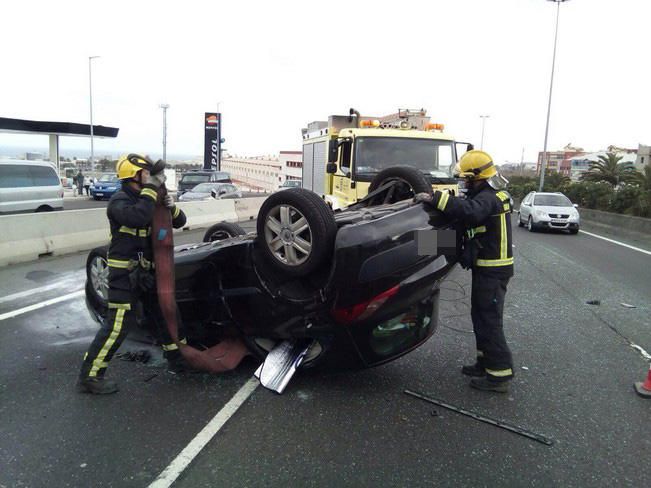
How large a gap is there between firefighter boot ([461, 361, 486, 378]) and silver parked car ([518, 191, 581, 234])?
13805mm

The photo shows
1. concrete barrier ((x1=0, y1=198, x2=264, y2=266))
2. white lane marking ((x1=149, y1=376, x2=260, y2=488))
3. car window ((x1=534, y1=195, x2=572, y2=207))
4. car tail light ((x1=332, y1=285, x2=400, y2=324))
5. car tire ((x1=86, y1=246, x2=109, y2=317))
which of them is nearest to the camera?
white lane marking ((x1=149, y1=376, x2=260, y2=488))

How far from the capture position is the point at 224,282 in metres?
4.06

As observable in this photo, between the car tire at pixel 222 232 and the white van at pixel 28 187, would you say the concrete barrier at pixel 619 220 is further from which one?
the white van at pixel 28 187

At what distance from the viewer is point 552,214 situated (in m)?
16.5

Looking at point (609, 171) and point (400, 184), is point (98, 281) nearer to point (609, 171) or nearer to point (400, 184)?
point (400, 184)

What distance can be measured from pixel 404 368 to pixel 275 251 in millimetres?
1597

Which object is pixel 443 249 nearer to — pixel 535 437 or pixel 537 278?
pixel 535 437

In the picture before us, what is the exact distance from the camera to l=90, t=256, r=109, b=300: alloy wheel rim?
462 centimetres

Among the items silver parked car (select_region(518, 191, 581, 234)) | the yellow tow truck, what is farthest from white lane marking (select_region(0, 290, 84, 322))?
silver parked car (select_region(518, 191, 581, 234))

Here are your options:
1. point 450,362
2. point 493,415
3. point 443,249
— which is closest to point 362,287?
point 443,249

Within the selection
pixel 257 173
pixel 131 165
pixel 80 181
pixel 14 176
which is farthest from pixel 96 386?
pixel 257 173

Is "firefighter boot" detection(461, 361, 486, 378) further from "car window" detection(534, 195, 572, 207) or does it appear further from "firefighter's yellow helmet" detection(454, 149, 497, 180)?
"car window" detection(534, 195, 572, 207)

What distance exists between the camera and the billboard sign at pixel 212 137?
41594 mm

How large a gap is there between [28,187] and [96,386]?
13.9m
